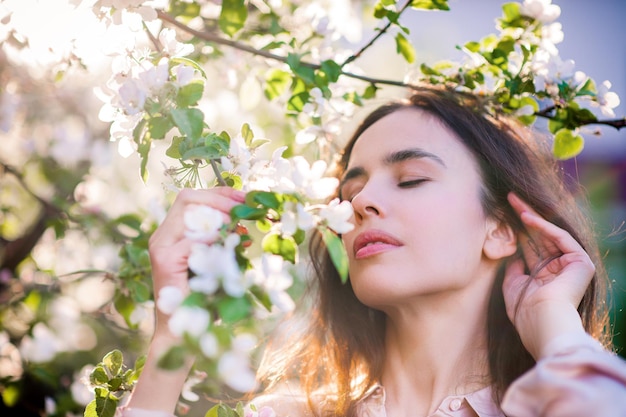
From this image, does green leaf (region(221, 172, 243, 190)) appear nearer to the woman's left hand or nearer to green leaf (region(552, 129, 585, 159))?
the woman's left hand

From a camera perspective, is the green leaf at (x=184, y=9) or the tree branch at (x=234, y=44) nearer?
the tree branch at (x=234, y=44)

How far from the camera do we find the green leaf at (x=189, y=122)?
2.94ft

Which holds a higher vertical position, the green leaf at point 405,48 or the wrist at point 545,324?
the green leaf at point 405,48

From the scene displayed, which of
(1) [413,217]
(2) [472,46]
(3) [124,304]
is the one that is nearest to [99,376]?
(3) [124,304]

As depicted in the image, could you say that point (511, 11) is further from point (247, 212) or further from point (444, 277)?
point (247, 212)

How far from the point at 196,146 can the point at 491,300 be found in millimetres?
822

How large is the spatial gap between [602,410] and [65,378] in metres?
1.59

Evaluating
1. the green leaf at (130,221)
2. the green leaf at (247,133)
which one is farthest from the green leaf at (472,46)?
the green leaf at (130,221)

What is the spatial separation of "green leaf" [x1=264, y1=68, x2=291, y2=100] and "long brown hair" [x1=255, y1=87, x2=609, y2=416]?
0.25 m

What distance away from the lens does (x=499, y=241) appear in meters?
1.40

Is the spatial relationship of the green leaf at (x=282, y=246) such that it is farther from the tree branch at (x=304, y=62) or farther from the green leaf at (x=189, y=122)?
the tree branch at (x=304, y=62)

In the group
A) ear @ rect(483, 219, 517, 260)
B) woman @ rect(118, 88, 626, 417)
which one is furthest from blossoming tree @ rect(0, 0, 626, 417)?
ear @ rect(483, 219, 517, 260)

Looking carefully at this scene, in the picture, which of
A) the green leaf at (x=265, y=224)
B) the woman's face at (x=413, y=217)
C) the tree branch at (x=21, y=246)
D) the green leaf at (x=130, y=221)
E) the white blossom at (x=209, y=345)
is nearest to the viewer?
the white blossom at (x=209, y=345)

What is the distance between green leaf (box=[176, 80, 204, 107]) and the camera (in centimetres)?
93
